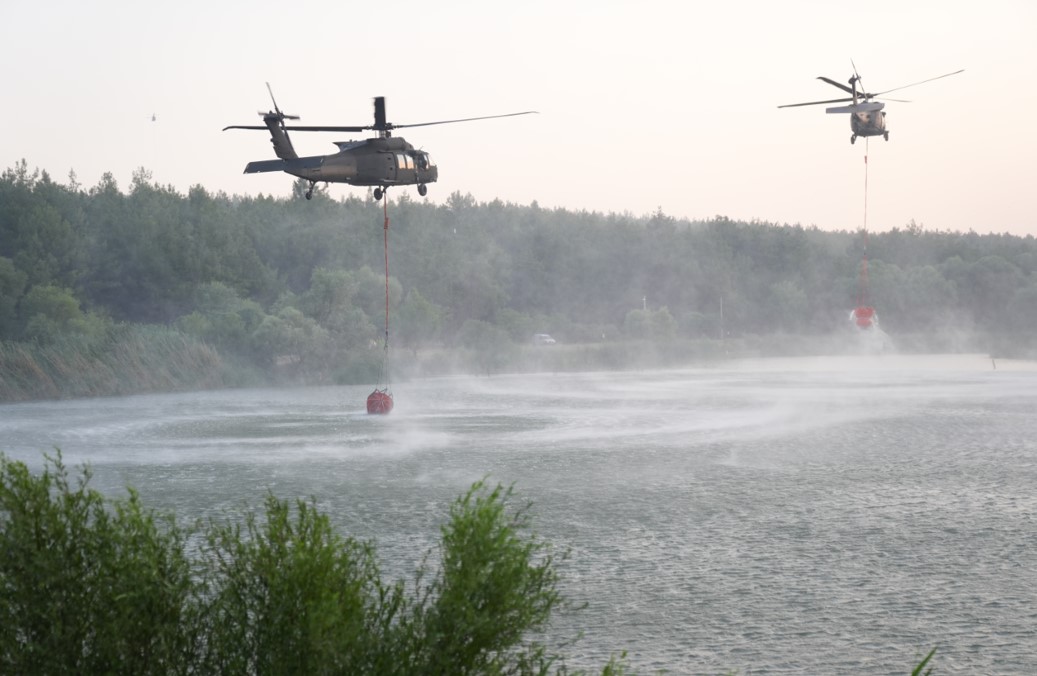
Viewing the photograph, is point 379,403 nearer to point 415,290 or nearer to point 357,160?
point 357,160

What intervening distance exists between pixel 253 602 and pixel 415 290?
51693 mm

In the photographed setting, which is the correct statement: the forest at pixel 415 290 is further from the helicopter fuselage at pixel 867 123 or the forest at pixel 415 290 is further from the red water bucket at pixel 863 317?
the helicopter fuselage at pixel 867 123

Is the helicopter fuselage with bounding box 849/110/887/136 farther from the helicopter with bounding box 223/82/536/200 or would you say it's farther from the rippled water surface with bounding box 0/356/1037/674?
the helicopter with bounding box 223/82/536/200

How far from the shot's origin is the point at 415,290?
57406 millimetres

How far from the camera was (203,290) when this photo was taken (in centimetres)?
5362

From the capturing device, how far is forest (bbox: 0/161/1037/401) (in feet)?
148

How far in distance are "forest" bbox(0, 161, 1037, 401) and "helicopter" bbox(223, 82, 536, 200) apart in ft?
71.2

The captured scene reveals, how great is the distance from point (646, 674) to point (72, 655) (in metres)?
4.48

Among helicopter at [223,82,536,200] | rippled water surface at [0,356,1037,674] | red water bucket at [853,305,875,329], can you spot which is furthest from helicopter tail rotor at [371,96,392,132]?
red water bucket at [853,305,875,329]

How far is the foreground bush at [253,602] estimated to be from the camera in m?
5.43

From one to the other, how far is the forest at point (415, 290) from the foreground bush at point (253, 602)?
1303 inches

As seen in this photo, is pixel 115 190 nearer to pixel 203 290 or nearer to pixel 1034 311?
pixel 203 290

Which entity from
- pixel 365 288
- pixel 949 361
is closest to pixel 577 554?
pixel 365 288

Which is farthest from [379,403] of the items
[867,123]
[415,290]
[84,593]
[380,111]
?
[415,290]
